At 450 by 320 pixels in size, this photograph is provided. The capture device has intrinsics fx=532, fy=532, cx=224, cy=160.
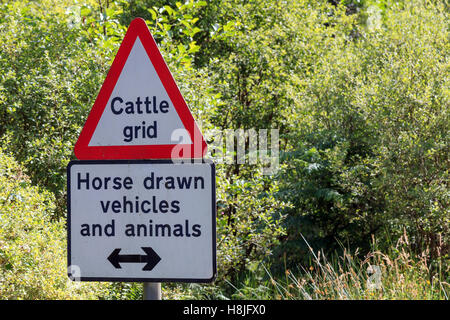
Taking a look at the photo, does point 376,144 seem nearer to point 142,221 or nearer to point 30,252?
point 30,252

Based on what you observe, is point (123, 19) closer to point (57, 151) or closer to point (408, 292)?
point (57, 151)

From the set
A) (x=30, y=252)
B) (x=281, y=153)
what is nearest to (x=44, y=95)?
(x=30, y=252)

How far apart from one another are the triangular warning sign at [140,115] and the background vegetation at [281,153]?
2069 mm

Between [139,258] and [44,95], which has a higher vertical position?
[44,95]

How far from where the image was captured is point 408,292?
15.3 ft

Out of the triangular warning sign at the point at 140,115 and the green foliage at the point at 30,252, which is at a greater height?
the triangular warning sign at the point at 140,115

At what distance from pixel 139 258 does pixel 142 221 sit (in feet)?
0.53

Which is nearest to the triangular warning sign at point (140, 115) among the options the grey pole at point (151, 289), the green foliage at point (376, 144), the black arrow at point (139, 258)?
the black arrow at point (139, 258)

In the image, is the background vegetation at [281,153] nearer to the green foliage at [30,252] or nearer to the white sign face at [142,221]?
the green foliage at [30,252]

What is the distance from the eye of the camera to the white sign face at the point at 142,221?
231 centimetres

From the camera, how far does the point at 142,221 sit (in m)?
2.36

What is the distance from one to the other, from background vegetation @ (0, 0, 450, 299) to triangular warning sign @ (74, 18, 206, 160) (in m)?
2.07

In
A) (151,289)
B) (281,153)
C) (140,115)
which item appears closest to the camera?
(151,289)

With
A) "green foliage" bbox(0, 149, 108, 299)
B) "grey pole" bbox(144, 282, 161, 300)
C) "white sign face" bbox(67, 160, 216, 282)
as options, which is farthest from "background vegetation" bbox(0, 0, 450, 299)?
"grey pole" bbox(144, 282, 161, 300)
